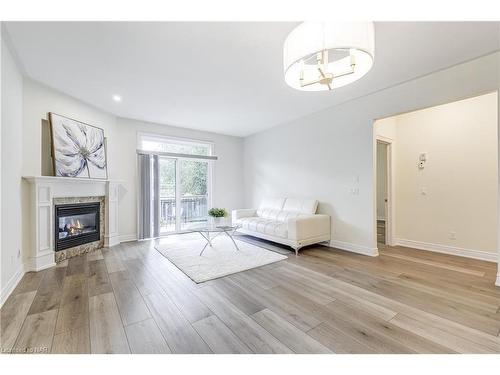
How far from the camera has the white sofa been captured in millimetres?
3660

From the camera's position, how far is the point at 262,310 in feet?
6.33

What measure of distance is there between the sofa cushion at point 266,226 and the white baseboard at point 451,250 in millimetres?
2290

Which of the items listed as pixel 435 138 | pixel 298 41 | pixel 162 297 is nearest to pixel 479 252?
pixel 435 138

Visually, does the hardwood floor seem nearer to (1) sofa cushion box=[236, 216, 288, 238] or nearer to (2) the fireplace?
(2) the fireplace

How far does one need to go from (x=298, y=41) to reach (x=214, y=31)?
0.86 metres

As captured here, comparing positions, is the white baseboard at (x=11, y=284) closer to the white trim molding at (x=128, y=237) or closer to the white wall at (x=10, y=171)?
the white wall at (x=10, y=171)

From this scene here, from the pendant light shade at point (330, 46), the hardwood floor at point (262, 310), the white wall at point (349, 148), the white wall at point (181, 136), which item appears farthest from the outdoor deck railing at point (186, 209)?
the pendant light shade at point (330, 46)

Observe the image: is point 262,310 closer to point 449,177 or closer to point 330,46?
point 330,46

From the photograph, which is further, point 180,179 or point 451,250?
point 180,179

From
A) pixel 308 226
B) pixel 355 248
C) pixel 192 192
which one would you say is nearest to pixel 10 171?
pixel 192 192

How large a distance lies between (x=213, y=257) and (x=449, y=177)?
408 cm

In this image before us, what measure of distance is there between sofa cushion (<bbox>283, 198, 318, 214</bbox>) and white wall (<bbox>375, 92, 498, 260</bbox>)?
161 cm

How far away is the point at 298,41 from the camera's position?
1672 mm

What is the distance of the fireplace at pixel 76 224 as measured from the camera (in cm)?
334
